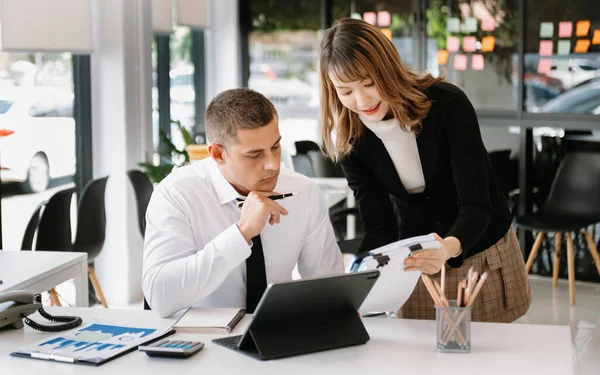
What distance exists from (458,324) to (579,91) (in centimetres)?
468

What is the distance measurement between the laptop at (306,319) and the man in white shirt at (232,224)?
0.24 meters

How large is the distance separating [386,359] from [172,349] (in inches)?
19.4

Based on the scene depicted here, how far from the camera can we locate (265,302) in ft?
6.15

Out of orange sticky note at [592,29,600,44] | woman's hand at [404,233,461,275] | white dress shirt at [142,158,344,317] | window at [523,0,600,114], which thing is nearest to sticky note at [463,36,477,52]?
window at [523,0,600,114]

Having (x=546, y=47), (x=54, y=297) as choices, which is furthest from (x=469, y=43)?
(x=54, y=297)

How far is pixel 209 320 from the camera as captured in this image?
217 cm

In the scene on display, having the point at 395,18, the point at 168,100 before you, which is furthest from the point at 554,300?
the point at 168,100

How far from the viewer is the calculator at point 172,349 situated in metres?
1.94

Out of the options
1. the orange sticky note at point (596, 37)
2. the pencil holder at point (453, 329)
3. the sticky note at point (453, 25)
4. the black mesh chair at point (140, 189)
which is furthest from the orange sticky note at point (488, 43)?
the pencil holder at point (453, 329)

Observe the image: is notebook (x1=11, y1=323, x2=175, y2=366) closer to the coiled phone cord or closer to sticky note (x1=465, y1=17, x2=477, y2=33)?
the coiled phone cord

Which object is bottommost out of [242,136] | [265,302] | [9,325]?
[9,325]

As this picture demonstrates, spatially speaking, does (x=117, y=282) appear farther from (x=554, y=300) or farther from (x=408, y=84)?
(x=408, y=84)

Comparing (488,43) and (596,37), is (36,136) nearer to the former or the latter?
(488,43)

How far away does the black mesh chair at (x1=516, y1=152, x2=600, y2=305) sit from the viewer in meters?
5.76
